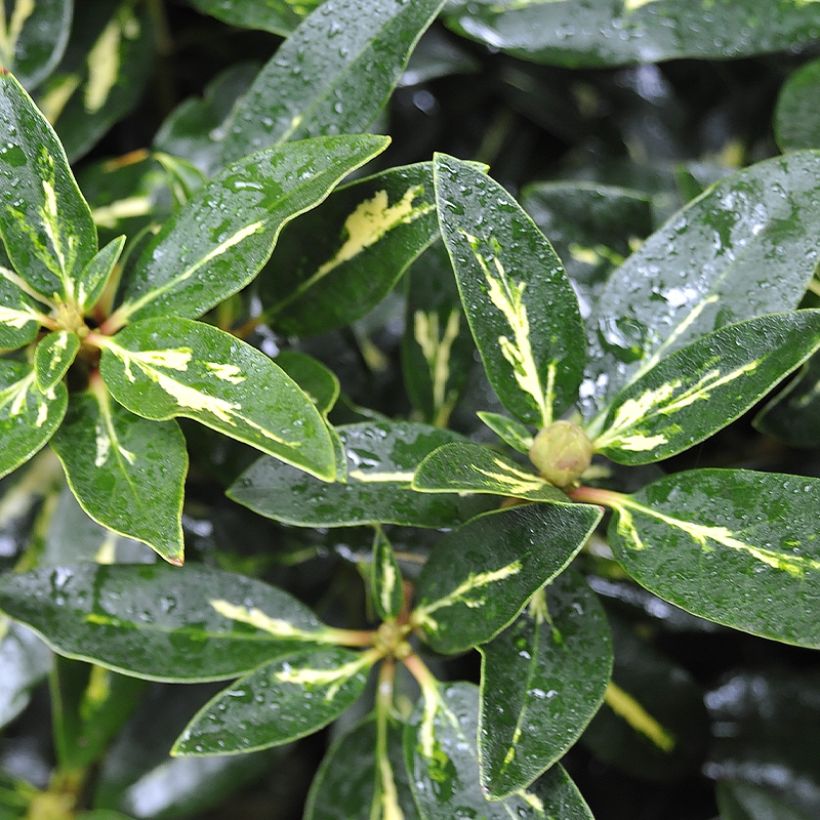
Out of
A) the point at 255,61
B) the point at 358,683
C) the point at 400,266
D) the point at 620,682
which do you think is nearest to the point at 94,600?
the point at 358,683

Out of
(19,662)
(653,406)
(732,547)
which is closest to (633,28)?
(653,406)

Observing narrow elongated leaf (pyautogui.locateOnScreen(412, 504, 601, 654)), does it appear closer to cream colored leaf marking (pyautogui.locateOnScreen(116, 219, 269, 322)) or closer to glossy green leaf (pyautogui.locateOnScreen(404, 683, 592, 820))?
glossy green leaf (pyautogui.locateOnScreen(404, 683, 592, 820))

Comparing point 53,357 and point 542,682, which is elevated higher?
point 53,357

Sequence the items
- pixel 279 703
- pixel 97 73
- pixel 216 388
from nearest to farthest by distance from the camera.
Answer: pixel 216 388
pixel 279 703
pixel 97 73

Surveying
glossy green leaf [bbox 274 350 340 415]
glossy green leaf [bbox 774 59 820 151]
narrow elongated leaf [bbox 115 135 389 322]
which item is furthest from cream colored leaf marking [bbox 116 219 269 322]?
glossy green leaf [bbox 774 59 820 151]

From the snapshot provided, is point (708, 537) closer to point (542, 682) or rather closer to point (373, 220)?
point (542, 682)
